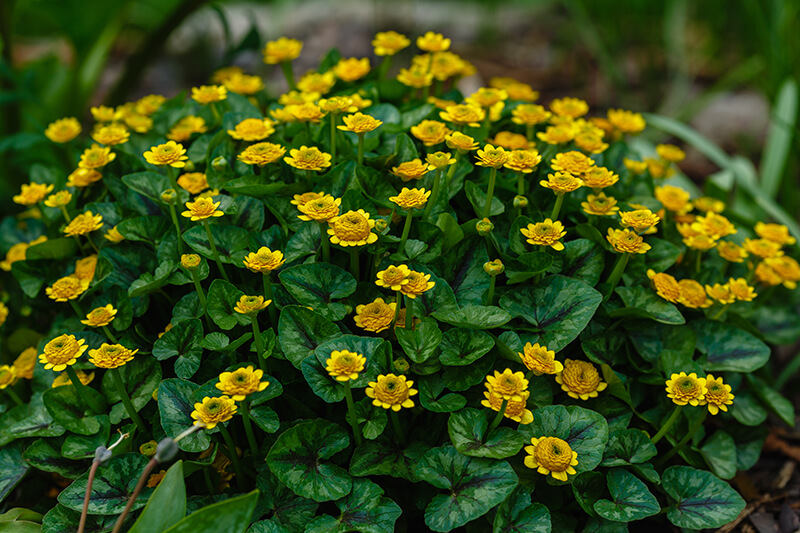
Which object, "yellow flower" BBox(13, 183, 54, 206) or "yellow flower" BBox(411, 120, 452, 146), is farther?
"yellow flower" BBox(13, 183, 54, 206)

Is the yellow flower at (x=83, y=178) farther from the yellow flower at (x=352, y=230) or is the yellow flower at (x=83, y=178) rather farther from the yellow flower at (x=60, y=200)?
the yellow flower at (x=352, y=230)

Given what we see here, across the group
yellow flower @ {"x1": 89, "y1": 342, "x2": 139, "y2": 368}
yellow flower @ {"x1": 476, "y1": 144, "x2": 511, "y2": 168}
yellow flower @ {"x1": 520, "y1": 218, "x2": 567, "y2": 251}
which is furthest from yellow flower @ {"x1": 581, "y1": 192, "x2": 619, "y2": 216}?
yellow flower @ {"x1": 89, "y1": 342, "x2": 139, "y2": 368}

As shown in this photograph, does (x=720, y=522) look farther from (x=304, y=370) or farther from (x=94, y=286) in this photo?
(x=94, y=286)

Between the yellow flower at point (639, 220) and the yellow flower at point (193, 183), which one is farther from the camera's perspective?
the yellow flower at point (193, 183)

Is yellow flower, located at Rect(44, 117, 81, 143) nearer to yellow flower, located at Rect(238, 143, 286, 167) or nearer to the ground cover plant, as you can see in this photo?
the ground cover plant

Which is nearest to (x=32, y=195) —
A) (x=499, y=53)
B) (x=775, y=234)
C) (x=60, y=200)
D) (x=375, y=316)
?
(x=60, y=200)

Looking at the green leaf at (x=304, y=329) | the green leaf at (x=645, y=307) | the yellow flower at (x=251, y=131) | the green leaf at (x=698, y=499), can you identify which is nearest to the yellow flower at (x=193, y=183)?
the yellow flower at (x=251, y=131)
